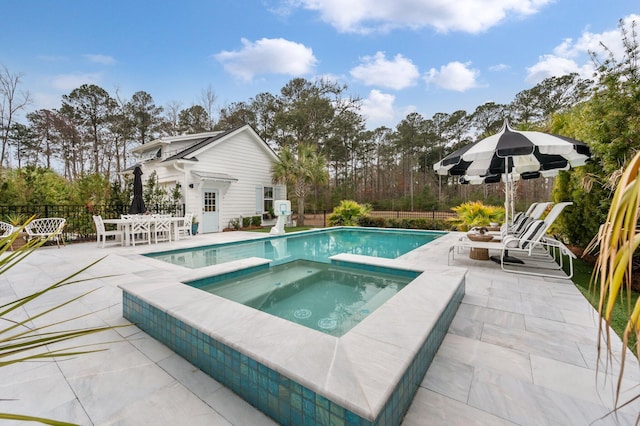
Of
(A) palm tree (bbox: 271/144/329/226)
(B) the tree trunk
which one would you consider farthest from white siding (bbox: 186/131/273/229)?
(B) the tree trunk

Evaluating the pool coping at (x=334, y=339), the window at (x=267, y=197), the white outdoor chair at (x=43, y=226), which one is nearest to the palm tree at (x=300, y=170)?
the window at (x=267, y=197)

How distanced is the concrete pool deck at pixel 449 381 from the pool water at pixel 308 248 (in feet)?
11.4

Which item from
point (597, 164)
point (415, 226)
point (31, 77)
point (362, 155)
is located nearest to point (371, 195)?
point (362, 155)

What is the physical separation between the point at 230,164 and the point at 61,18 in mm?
9311

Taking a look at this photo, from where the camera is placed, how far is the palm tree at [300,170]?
14.7 m

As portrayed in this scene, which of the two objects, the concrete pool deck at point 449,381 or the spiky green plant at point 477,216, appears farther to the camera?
the spiky green plant at point 477,216

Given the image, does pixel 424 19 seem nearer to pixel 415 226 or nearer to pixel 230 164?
pixel 415 226

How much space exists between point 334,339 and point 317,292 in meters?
2.24

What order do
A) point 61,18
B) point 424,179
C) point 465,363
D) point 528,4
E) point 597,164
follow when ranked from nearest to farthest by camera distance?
1. point 465,363
2. point 597,164
3. point 528,4
4. point 61,18
5. point 424,179

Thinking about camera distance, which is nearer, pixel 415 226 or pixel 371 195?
pixel 415 226

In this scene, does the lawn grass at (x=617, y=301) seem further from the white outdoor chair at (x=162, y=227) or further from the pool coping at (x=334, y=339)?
the white outdoor chair at (x=162, y=227)

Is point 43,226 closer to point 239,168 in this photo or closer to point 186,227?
point 186,227

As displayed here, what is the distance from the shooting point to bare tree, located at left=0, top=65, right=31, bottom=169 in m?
16.0

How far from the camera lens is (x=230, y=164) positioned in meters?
13.3
